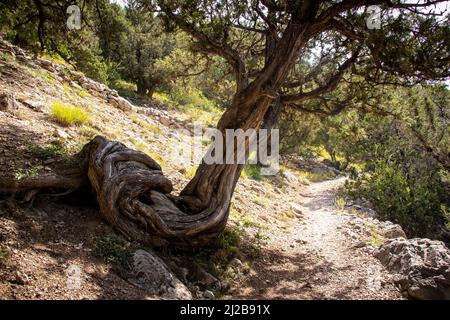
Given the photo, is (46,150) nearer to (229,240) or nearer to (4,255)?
(4,255)

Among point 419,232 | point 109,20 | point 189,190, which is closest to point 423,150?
point 419,232

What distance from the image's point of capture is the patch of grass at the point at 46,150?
516cm

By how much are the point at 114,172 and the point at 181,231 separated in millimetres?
1347

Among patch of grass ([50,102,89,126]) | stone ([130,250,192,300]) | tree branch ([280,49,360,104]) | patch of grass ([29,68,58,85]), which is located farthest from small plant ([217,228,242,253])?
patch of grass ([29,68,58,85])

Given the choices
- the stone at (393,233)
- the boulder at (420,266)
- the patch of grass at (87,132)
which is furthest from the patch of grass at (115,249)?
the stone at (393,233)

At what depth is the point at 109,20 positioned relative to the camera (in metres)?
6.95

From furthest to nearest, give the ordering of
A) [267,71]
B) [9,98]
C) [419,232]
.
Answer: [419,232]
[9,98]
[267,71]

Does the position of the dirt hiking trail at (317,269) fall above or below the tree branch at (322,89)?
below

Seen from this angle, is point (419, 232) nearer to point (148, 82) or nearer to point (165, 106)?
point (165, 106)

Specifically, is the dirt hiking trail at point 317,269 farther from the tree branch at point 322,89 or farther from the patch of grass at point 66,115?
the patch of grass at point 66,115

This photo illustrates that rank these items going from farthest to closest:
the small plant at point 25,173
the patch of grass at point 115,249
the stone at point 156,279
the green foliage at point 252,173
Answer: the green foliage at point 252,173 < the small plant at point 25,173 < the patch of grass at point 115,249 < the stone at point 156,279

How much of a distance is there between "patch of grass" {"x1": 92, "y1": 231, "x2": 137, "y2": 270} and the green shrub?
30.4 ft

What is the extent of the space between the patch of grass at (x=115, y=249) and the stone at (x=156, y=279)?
10 centimetres

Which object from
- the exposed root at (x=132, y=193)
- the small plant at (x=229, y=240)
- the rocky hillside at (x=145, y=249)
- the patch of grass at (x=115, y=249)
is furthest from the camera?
the small plant at (x=229, y=240)
